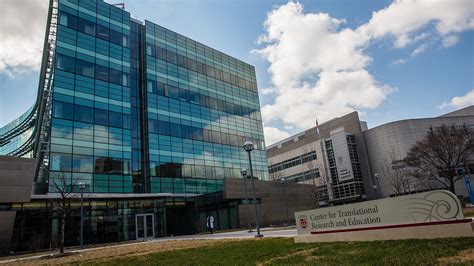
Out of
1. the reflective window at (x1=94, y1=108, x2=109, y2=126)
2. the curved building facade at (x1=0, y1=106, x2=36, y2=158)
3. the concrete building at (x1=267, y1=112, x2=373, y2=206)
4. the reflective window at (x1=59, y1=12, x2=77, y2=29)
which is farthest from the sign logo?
the concrete building at (x1=267, y1=112, x2=373, y2=206)

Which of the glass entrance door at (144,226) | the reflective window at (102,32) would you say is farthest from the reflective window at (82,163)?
the reflective window at (102,32)

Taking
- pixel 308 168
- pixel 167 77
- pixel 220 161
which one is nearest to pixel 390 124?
pixel 308 168

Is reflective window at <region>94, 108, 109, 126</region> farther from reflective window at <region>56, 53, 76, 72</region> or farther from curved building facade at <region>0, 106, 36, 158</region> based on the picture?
curved building facade at <region>0, 106, 36, 158</region>

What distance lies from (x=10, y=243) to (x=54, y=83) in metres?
16.3

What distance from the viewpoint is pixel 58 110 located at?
34.9m

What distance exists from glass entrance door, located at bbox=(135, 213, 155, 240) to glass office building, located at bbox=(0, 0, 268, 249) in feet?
0.37

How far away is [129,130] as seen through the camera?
4069cm

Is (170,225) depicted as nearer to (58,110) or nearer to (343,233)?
(58,110)

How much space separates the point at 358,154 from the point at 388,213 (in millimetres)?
74671

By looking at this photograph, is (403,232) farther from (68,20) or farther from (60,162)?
(68,20)

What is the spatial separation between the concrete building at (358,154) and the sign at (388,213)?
2256 inches

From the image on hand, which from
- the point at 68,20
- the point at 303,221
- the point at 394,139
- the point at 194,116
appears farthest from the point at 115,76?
the point at 394,139

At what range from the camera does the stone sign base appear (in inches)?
342

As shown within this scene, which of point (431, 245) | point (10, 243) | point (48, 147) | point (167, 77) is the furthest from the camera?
point (167, 77)
